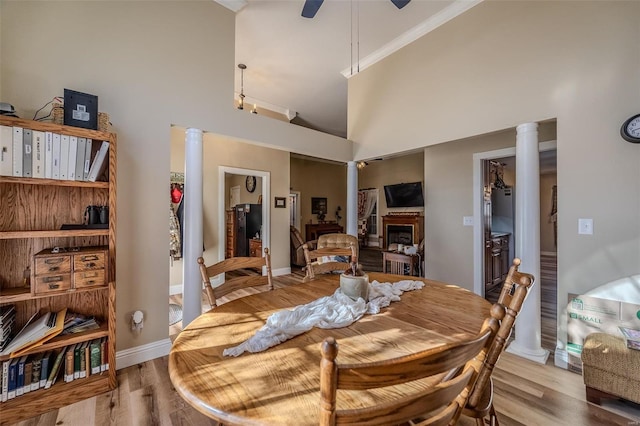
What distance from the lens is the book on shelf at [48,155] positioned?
168 centimetres

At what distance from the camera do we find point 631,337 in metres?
1.72

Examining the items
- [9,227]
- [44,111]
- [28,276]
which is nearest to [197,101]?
[44,111]

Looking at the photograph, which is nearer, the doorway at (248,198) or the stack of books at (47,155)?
the stack of books at (47,155)

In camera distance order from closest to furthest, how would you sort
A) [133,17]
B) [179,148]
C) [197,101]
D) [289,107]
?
[133,17]
[197,101]
[179,148]
[289,107]

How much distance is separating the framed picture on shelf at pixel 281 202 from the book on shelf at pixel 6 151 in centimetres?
397

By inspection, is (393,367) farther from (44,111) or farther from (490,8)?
(490,8)

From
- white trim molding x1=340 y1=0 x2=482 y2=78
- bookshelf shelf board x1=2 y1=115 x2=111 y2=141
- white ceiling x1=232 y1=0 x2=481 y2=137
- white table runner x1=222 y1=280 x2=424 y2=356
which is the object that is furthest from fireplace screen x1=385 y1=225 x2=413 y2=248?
bookshelf shelf board x1=2 y1=115 x2=111 y2=141

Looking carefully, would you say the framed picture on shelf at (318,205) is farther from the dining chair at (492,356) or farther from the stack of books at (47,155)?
the dining chair at (492,356)

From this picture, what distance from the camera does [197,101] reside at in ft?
8.50

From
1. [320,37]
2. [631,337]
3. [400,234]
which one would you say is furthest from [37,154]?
[400,234]

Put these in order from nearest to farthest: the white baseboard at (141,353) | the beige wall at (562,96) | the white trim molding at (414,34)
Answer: the beige wall at (562,96) → the white baseboard at (141,353) → the white trim molding at (414,34)

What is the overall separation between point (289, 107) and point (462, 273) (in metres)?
4.42

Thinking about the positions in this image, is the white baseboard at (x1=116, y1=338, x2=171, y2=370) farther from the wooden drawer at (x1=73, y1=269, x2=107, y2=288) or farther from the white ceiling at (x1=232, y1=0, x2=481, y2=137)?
the white ceiling at (x1=232, y1=0, x2=481, y2=137)

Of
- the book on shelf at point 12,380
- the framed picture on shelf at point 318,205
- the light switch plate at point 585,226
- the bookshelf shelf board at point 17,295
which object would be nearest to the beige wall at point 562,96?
the light switch plate at point 585,226
